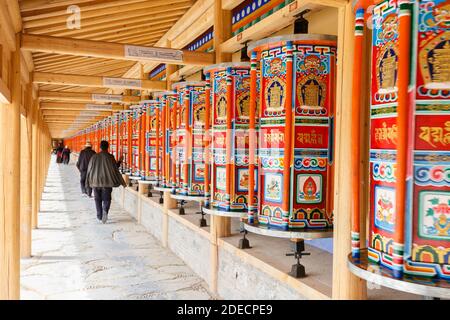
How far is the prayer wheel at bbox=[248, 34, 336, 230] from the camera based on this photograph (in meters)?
3.21

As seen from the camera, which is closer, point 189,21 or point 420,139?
point 420,139

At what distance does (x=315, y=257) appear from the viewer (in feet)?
12.4

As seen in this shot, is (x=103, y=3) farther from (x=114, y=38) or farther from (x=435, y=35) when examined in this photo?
(x=435, y=35)

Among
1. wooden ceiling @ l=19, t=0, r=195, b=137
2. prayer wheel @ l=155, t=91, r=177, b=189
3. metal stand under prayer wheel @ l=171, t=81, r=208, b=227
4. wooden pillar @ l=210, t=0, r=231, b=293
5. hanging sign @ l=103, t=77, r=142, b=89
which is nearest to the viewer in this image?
wooden ceiling @ l=19, t=0, r=195, b=137

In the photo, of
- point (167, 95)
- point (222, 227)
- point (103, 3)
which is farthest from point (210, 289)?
point (103, 3)

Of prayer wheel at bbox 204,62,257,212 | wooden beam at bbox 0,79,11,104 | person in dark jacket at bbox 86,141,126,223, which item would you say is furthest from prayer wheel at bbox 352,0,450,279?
person in dark jacket at bbox 86,141,126,223

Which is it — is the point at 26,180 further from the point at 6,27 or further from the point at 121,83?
the point at 6,27

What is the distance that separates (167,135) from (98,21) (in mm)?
1826

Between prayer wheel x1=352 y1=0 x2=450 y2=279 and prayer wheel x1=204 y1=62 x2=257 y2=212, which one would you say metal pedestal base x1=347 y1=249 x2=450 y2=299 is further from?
prayer wheel x1=204 y1=62 x2=257 y2=212

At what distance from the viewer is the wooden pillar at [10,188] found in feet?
13.7

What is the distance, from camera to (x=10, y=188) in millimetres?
4289

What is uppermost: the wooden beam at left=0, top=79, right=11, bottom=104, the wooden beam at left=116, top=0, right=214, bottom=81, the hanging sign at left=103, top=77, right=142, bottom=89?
the wooden beam at left=116, top=0, right=214, bottom=81

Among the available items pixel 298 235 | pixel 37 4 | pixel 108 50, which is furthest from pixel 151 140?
pixel 298 235

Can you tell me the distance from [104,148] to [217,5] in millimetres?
4764
